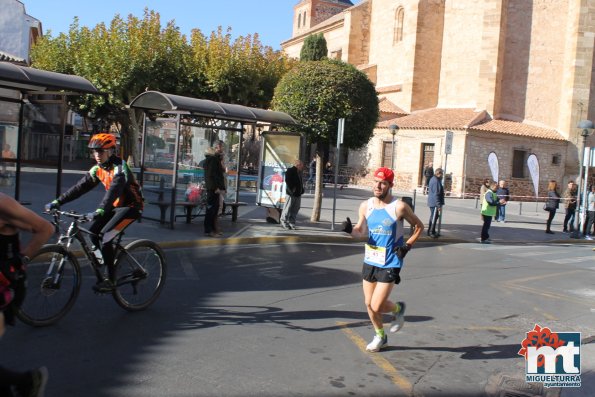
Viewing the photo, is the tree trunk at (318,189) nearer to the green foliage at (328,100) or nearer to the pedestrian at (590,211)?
the green foliage at (328,100)

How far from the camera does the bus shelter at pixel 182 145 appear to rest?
12.5m

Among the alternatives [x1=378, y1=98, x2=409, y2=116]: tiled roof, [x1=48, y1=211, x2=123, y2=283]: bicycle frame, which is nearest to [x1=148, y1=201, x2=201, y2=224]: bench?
[x1=48, y1=211, x2=123, y2=283]: bicycle frame

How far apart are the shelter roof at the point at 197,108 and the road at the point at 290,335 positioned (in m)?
3.52

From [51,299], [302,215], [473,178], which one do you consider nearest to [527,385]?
A: [51,299]

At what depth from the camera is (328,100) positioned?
15000 mm

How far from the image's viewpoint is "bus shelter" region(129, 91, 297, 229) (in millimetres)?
12488

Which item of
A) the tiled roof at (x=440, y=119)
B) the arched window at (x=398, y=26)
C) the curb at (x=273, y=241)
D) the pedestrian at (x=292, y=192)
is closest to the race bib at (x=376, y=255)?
the curb at (x=273, y=241)

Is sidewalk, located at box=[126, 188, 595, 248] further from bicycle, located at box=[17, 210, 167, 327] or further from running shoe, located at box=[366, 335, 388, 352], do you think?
running shoe, located at box=[366, 335, 388, 352]

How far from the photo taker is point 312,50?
139ft

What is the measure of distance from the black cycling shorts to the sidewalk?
6128 millimetres

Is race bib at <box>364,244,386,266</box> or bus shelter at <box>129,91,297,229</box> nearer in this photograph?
race bib at <box>364,244,386,266</box>

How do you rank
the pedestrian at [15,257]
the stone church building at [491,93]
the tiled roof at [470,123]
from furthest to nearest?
the stone church building at [491,93]
the tiled roof at [470,123]
the pedestrian at [15,257]

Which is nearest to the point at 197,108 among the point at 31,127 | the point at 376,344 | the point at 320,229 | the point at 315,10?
the point at 31,127

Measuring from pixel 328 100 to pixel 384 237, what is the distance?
9.97 meters
